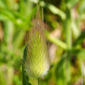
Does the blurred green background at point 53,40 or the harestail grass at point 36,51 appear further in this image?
the blurred green background at point 53,40

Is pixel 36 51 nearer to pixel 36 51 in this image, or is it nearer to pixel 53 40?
pixel 36 51

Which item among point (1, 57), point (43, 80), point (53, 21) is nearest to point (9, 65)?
point (1, 57)

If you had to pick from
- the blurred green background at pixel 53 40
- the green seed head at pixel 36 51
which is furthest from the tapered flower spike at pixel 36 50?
the blurred green background at pixel 53 40

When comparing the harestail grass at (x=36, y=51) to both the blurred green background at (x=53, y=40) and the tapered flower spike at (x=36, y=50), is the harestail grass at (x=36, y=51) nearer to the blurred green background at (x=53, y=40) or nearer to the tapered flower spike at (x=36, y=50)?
the tapered flower spike at (x=36, y=50)

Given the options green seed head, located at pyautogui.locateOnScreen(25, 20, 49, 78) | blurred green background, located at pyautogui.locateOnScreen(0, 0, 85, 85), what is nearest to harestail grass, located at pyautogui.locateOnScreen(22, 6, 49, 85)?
green seed head, located at pyautogui.locateOnScreen(25, 20, 49, 78)

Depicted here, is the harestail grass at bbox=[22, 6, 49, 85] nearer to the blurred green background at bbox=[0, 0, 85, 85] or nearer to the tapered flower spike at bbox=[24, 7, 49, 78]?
the tapered flower spike at bbox=[24, 7, 49, 78]

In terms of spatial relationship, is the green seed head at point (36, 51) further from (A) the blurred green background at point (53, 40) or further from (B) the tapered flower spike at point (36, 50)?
(A) the blurred green background at point (53, 40)

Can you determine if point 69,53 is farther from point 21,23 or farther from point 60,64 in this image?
point 21,23
